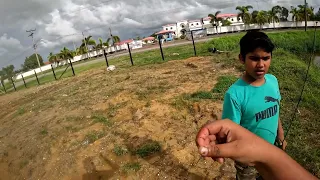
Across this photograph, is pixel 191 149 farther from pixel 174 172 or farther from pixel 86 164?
pixel 86 164

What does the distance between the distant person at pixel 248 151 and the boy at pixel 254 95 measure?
1.02 m

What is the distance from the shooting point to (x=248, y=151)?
29.1 inches

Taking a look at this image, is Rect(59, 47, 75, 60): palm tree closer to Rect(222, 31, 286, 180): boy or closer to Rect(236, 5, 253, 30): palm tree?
Rect(236, 5, 253, 30): palm tree

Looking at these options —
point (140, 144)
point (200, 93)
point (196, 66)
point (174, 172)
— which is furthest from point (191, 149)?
point (196, 66)

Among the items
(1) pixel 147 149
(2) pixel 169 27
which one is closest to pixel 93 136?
(1) pixel 147 149

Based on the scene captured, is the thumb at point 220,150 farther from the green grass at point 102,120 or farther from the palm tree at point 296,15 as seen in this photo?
→ the palm tree at point 296,15

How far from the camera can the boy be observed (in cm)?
178

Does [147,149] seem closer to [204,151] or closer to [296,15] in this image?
[204,151]

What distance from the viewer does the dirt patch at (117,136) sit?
158 inches

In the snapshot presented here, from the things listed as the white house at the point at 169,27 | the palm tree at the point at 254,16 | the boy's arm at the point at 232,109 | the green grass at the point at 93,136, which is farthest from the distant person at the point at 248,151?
the white house at the point at 169,27

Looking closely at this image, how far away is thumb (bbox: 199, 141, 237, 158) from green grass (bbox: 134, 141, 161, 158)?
3616mm

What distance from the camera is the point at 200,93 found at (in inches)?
255

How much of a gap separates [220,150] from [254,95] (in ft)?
3.98

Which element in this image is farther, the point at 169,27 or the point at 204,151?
the point at 169,27
